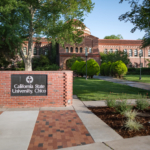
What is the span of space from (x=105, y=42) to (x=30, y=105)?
181 feet

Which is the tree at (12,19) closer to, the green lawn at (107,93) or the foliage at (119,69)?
the green lawn at (107,93)

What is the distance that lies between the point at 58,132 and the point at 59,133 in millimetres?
73

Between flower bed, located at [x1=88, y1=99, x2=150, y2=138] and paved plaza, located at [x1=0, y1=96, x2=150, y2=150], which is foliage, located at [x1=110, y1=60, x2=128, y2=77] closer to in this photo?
flower bed, located at [x1=88, y1=99, x2=150, y2=138]

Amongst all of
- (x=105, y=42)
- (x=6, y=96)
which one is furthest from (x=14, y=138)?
(x=105, y=42)

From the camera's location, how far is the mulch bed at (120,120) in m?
4.38

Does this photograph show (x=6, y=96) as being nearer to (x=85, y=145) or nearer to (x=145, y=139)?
(x=85, y=145)

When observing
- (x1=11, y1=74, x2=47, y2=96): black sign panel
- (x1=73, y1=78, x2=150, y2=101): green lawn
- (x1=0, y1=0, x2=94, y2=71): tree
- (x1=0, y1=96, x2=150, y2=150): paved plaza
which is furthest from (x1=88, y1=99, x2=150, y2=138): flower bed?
(x1=0, y1=0, x2=94, y2=71): tree

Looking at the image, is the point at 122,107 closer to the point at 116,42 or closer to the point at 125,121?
the point at 125,121

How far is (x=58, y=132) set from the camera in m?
4.45

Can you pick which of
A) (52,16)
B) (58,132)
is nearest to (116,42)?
(52,16)

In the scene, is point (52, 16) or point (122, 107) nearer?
point (122, 107)

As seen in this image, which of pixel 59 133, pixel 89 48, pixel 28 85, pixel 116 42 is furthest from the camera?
pixel 116 42

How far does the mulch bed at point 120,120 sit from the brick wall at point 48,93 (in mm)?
1274

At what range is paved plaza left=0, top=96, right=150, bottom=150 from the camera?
365 centimetres
